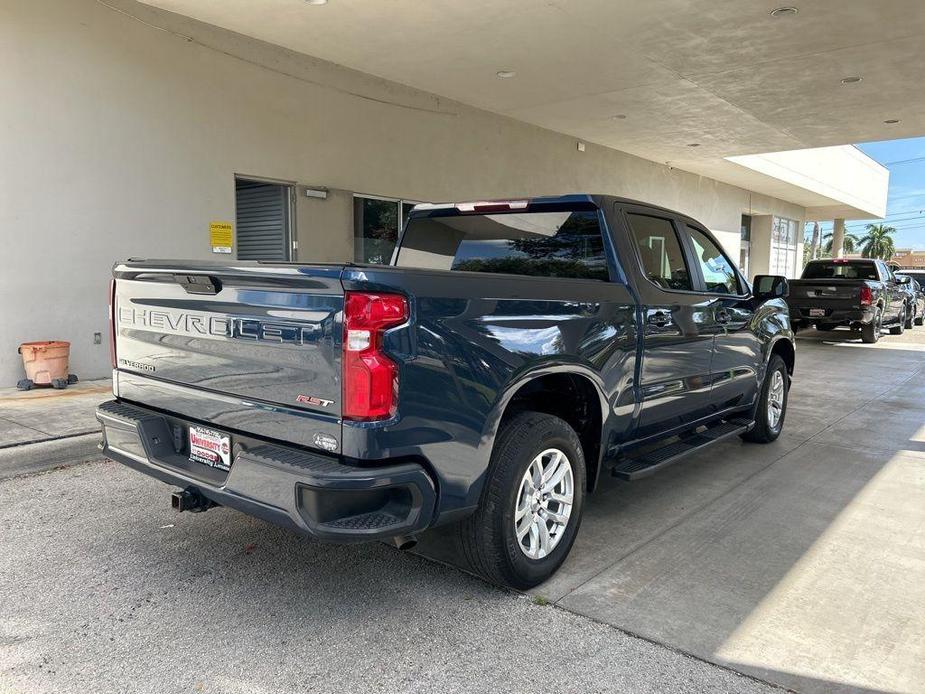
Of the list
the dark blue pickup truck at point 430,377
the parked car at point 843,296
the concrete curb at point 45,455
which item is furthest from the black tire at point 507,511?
the parked car at point 843,296

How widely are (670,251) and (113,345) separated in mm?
3535

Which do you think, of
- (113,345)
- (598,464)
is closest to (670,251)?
(598,464)

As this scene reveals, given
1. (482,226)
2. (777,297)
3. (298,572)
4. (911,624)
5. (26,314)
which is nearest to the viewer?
(911,624)

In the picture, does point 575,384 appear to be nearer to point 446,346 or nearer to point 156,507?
point 446,346

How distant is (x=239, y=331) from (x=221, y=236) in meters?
6.92

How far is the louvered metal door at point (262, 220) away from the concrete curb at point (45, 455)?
504 cm

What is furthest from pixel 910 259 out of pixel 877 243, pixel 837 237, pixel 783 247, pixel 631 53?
pixel 631 53

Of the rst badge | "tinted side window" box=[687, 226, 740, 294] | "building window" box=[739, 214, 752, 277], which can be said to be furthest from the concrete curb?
"building window" box=[739, 214, 752, 277]

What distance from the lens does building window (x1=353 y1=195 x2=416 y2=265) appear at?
11109 millimetres

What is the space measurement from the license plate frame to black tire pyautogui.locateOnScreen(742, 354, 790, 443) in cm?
469

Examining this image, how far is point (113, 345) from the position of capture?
365cm

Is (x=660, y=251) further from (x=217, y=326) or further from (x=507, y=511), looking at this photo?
(x=217, y=326)

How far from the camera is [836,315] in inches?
579

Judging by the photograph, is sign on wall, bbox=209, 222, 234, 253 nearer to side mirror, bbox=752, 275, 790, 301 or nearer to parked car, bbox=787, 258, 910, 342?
side mirror, bbox=752, 275, 790, 301
